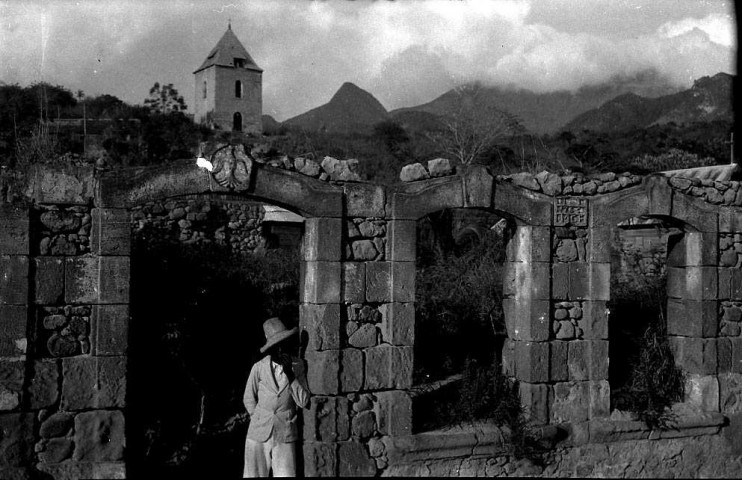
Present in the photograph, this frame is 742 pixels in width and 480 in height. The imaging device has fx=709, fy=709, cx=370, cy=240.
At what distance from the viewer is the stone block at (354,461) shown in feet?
24.1

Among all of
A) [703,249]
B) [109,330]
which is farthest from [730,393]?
[109,330]

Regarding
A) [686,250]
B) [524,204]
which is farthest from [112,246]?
[686,250]

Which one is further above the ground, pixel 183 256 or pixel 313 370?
pixel 183 256

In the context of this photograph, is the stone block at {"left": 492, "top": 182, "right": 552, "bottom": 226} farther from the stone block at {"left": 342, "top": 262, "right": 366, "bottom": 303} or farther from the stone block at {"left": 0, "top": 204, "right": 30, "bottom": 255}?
the stone block at {"left": 0, "top": 204, "right": 30, "bottom": 255}

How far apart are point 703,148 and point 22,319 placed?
109 feet

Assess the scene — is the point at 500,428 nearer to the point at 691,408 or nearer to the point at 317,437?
the point at 317,437

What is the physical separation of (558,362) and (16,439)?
5756 millimetres

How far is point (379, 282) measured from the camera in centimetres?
767

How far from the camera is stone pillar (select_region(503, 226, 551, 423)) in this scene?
26.9 ft

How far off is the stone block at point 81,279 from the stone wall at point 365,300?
18 millimetres

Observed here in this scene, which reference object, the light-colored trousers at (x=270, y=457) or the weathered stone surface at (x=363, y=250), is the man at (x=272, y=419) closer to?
the light-colored trousers at (x=270, y=457)

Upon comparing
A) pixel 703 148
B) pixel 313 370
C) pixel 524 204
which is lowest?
pixel 313 370

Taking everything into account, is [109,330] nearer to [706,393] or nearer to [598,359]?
[598,359]

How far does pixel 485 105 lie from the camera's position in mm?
27234
